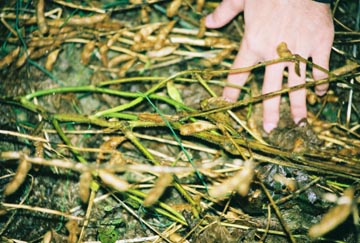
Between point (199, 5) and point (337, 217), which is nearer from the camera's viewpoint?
point (337, 217)

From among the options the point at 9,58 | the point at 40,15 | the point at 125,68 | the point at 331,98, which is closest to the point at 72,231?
the point at 125,68

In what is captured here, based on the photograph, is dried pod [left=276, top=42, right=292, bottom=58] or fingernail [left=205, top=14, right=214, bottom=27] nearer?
dried pod [left=276, top=42, right=292, bottom=58]

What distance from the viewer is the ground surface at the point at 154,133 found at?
56.7 inches

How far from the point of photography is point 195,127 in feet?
4.69

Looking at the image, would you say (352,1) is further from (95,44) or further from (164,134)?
(95,44)

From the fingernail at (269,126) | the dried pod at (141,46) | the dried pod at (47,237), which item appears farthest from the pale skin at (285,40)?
the dried pod at (47,237)

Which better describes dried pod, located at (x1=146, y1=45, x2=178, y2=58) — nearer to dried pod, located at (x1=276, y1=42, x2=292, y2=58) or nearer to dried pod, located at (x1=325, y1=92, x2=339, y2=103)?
dried pod, located at (x1=276, y1=42, x2=292, y2=58)

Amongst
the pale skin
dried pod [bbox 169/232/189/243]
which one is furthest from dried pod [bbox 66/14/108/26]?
dried pod [bbox 169/232/189/243]

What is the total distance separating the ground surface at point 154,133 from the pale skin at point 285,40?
0.09 meters

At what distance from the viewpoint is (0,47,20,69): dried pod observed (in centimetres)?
179

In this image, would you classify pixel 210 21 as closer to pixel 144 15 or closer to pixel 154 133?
pixel 144 15

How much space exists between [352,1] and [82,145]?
75.0 inches

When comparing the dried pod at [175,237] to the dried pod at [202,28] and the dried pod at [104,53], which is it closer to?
the dried pod at [104,53]

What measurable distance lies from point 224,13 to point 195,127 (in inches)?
32.0
